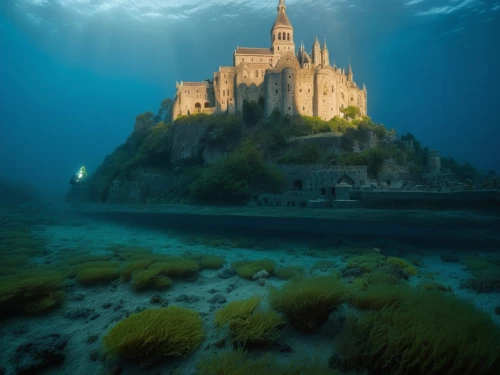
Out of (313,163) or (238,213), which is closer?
(238,213)

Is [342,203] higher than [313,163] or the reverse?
the reverse

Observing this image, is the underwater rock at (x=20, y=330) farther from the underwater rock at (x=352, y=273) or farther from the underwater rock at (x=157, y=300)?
the underwater rock at (x=352, y=273)

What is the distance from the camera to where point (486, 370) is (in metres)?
3.12

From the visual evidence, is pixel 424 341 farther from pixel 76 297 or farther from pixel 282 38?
pixel 282 38

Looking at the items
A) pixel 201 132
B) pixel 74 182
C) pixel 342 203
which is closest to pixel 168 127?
pixel 201 132

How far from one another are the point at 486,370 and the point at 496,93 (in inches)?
8548

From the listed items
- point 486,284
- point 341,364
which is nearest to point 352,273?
point 486,284

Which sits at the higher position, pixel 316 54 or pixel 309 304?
pixel 316 54

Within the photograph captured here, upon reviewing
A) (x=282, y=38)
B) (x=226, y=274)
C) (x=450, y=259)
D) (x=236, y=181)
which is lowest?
(x=450, y=259)

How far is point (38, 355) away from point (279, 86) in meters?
44.6

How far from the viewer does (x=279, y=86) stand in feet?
143

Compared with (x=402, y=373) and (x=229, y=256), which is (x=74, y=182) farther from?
(x=402, y=373)

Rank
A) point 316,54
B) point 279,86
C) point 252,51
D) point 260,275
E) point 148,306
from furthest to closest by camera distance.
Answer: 1. point 252,51
2. point 316,54
3. point 279,86
4. point 260,275
5. point 148,306

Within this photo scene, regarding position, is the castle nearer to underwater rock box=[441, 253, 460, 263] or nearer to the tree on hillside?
the tree on hillside
